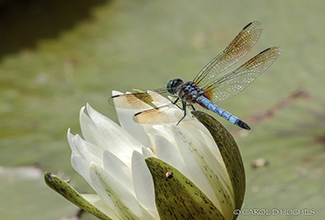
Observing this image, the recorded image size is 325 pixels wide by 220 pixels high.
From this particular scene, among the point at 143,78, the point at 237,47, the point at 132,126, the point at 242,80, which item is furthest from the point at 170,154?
the point at 143,78

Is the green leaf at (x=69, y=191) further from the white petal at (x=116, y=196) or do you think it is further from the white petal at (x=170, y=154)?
the white petal at (x=170, y=154)

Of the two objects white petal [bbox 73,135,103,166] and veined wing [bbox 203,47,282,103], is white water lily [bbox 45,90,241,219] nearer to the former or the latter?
white petal [bbox 73,135,103,166]

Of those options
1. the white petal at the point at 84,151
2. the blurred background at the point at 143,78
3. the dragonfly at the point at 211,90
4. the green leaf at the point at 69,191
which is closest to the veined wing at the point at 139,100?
the dragonfly at the point at 211,90

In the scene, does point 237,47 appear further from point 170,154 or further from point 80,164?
point 80,164

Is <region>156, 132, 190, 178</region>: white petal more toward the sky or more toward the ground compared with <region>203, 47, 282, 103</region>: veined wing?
more toward the ground

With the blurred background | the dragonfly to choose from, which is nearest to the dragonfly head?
the dragonfly

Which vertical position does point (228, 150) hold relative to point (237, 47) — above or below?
below
